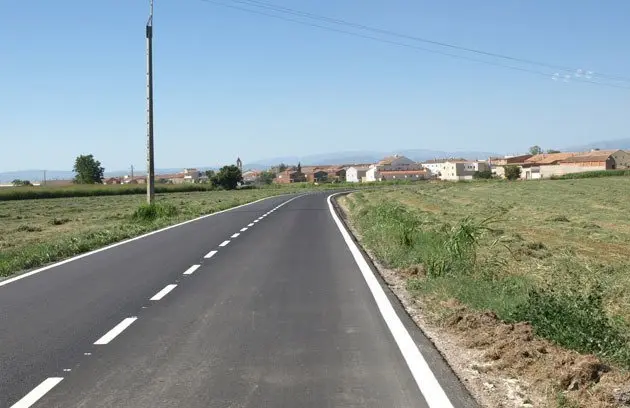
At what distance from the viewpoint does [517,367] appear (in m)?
5.29

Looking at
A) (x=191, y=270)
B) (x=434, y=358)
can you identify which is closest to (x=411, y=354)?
(x=434, y=358)

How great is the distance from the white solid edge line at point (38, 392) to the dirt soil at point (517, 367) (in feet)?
11.1

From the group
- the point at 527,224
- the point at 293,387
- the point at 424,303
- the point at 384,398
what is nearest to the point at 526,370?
the point at 384,398

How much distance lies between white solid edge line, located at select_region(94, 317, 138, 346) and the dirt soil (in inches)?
135

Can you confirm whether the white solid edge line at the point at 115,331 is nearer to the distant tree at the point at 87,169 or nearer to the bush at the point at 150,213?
the bush at the point at 150,213

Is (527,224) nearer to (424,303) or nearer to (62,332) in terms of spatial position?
(424,303)

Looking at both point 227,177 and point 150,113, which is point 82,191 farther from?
point 150,113

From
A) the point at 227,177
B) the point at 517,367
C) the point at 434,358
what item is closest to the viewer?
the point at 517,367

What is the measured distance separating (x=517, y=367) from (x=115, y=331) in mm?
4301

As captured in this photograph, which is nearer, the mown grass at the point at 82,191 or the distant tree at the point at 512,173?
the mown grass at the point at 82,191

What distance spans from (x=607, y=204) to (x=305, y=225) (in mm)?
25461

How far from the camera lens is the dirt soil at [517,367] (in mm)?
4500

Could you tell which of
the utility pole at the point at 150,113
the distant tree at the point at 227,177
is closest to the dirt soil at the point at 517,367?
the utility pole at the point at 150,113

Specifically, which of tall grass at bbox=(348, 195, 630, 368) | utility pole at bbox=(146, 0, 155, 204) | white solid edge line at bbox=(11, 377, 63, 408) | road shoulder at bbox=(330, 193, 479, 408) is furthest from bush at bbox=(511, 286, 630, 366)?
utility pole at bbox=(146, 0, 155, 204)
